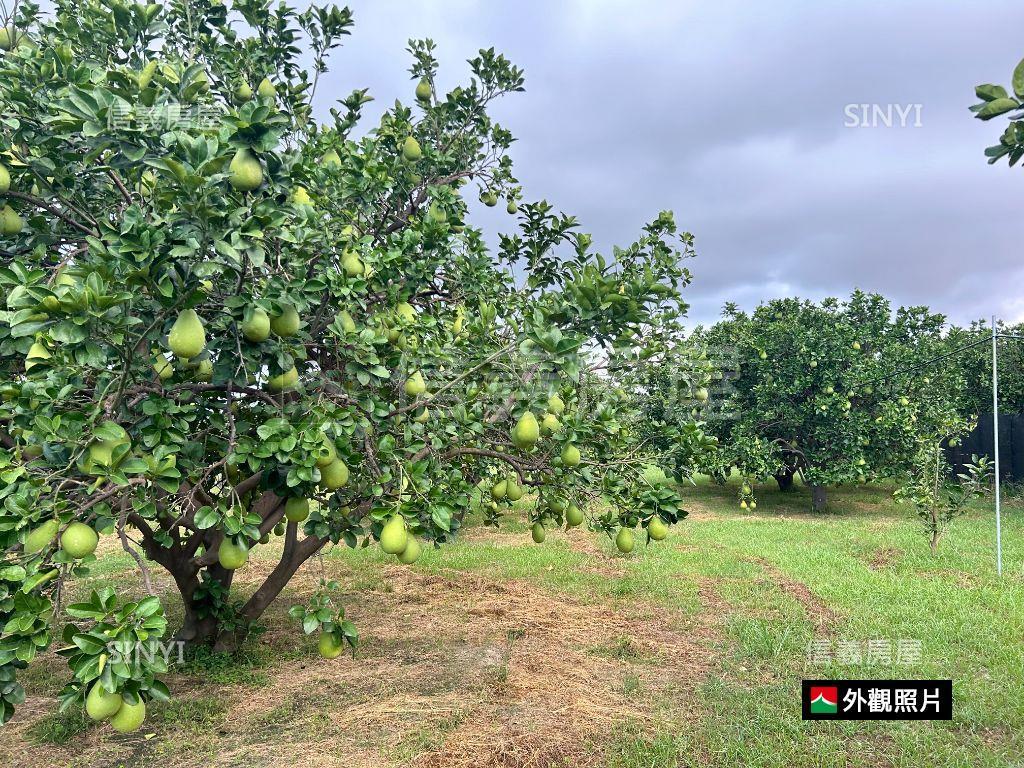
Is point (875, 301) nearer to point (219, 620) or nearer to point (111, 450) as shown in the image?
point (219, 620)

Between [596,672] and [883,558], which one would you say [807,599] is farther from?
[596,672]

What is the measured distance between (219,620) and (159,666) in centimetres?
328

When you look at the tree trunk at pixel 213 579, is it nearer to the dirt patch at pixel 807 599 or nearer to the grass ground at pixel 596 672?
the grass ground at pixel 596 672

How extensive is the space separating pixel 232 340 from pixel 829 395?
476 inches

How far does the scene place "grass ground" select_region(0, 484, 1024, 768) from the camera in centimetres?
356

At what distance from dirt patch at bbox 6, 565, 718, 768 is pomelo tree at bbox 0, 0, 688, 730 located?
76cm

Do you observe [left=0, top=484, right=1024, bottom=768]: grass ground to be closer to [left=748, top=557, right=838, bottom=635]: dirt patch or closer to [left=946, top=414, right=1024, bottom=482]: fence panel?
[left=748, top=557, right=838, bottom=635]: dirt patch

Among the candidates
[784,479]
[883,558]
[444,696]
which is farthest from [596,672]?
[784,479]

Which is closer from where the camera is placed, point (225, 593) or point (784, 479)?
point (225, 593)

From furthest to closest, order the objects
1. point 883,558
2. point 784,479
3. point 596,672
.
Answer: point 784,479, point 883,558, point 596,672

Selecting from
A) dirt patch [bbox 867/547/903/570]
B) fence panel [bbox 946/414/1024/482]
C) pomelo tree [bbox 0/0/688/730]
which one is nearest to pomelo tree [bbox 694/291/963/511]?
fence panel [bbox 946/414/1024/482]

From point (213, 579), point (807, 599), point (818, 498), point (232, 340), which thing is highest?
point (232, 340)

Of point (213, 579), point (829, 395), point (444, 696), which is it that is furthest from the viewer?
point (829, 395)

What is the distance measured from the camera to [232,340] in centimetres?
279
